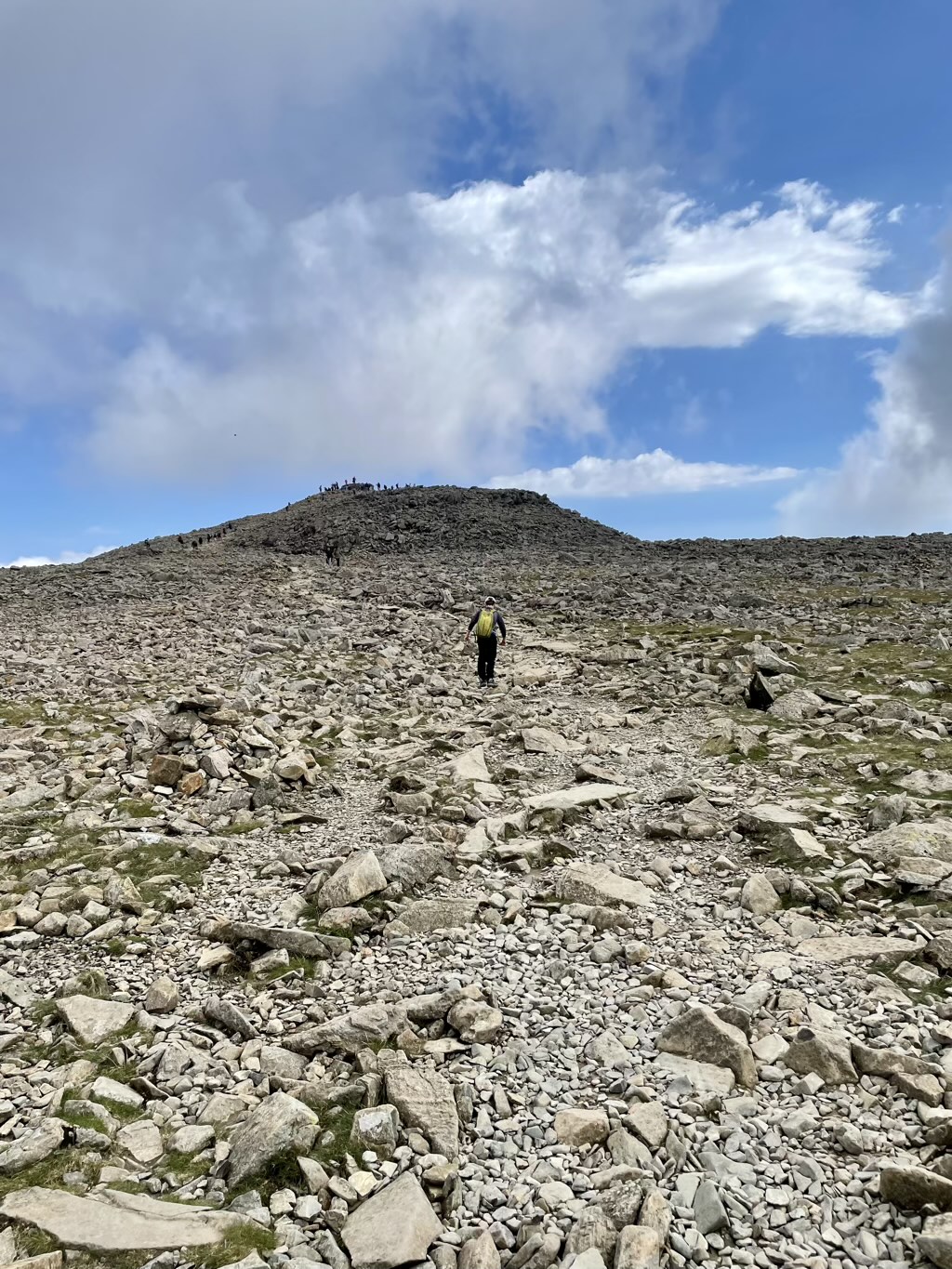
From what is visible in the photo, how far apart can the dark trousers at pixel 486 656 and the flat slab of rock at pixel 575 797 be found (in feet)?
27.4

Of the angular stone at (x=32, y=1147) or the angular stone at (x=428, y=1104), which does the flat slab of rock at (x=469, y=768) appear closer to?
the angular stone at (x=428, y=1104)

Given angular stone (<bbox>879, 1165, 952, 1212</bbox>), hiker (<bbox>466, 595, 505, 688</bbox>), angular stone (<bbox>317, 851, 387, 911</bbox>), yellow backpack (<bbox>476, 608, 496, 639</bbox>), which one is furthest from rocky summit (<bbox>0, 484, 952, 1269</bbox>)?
yellow backpack (<bbox>476, 608, 496, 639</bbox>)

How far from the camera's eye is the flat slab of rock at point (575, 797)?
12.2m

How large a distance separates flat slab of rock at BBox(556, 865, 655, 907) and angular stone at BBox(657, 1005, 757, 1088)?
2.49 meters

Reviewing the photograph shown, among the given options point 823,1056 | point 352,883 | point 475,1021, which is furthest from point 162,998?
point 823,1056

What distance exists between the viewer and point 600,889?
9.12 m

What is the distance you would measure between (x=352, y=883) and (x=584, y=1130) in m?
4.39

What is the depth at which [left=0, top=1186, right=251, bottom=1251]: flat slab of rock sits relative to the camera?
448cm

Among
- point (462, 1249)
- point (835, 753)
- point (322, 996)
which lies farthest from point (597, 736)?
point (462, 1249)

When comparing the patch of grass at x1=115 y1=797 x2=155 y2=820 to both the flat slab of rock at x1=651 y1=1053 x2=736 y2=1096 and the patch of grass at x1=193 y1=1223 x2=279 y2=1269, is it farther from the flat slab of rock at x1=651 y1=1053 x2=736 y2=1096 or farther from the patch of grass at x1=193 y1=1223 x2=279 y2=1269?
the flat slab of rock at x1=651 y1=1053 x2=736 y2=1096

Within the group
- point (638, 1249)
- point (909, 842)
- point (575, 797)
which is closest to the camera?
point (638, 1249)

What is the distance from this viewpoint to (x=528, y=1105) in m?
5.80

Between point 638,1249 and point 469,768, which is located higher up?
point 469,768

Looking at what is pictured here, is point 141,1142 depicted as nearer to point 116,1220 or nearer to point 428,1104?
point 116,1220
